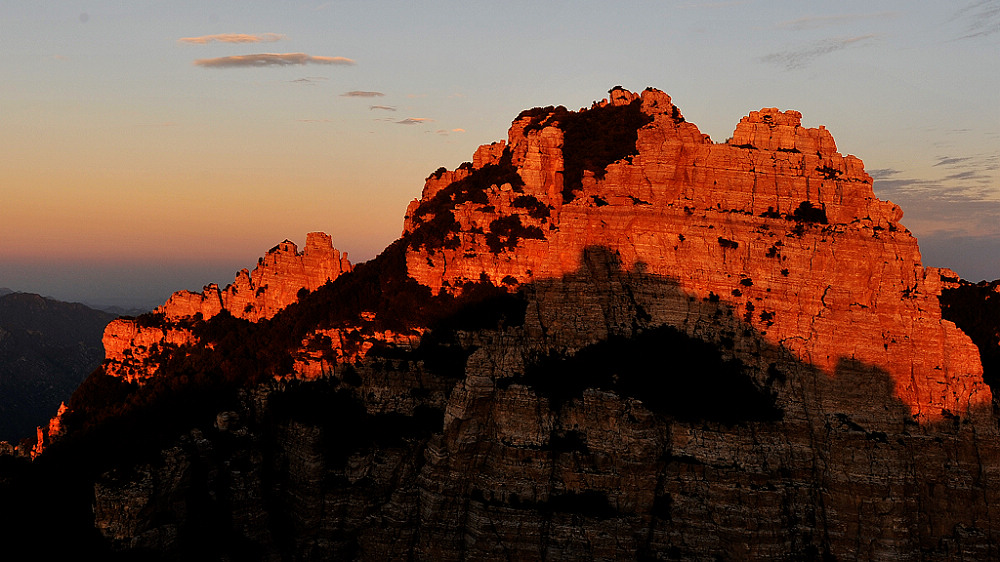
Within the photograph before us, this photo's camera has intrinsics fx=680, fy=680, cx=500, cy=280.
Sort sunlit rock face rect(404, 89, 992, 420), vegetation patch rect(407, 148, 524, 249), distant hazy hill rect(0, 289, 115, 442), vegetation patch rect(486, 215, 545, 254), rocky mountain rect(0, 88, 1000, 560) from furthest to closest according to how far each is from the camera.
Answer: distant hazy hill rect(0, 289, 115, 442) → vegetation patch rect(407, 148, 524, 249) → vegetation patch rect(486, 215, 545, 254) → sunlit rock face rect(404, 89, 992, 420) → rocky mountain rect(0, 88, 1000, 560)

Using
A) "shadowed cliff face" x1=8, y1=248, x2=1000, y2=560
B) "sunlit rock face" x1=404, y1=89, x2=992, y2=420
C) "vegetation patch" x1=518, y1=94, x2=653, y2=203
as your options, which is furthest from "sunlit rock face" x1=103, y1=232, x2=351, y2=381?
"vegetation patch" x1=518, y1=94, x2=653, y2=203

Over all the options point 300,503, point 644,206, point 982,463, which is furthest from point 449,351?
point 982,463

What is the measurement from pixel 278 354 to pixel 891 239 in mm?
44587

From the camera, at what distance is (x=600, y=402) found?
44.2 m

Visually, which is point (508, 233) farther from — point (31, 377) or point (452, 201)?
point (31, 377)

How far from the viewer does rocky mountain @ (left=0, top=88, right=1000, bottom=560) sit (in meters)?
42.3

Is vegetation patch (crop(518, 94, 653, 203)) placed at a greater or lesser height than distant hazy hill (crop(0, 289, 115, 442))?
greater

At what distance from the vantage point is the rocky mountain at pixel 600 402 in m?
42.3

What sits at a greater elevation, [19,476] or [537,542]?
[19,476]

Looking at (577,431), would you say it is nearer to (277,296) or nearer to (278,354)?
(278,354)

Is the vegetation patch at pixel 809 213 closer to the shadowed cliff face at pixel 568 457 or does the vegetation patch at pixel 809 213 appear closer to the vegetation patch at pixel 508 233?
the shadowed cliff face at pixel 568 457

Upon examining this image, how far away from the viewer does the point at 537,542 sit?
4300cm

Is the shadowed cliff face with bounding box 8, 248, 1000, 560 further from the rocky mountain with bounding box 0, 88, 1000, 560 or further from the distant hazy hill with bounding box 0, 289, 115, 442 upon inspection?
the distant hazy hill with bounding box 0, 289, 115, 442

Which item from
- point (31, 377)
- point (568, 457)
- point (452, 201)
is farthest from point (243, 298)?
point (31, 377)
